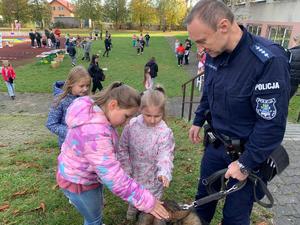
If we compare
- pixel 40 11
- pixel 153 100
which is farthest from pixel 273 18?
pixel 40 11

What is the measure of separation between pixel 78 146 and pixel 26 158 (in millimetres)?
3337

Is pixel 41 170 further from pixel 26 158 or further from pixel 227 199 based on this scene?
pixel 227 199

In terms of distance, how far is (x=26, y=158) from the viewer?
4.88m

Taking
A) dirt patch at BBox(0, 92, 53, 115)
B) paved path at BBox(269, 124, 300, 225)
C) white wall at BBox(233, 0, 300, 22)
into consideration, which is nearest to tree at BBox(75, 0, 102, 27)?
white wall at BBox(233, 0, 300, 22)

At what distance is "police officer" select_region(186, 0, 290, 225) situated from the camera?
183cm

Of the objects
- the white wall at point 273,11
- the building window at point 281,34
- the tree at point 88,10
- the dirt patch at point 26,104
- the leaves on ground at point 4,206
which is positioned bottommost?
the dirt patch at point 26,104

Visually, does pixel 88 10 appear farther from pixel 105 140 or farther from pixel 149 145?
pixel 105 140

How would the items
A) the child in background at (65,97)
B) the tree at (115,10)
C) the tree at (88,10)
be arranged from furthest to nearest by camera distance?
the tree at (115,10) → the tree at (88,10) → the child in background at (65,97)

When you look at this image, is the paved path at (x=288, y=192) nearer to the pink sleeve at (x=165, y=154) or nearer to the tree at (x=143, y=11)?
the pink sleeve at (x=165, y=154)

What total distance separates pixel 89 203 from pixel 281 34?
50.1ft

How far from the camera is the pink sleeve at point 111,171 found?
1925mm

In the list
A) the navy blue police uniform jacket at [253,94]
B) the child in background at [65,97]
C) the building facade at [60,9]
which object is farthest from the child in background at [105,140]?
the building facade at [60,9]

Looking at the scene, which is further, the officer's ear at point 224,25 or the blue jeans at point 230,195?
the blue jeans at point 230,195

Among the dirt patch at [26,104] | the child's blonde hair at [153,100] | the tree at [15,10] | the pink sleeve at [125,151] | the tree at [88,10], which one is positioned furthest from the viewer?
the tree at [88,10]
